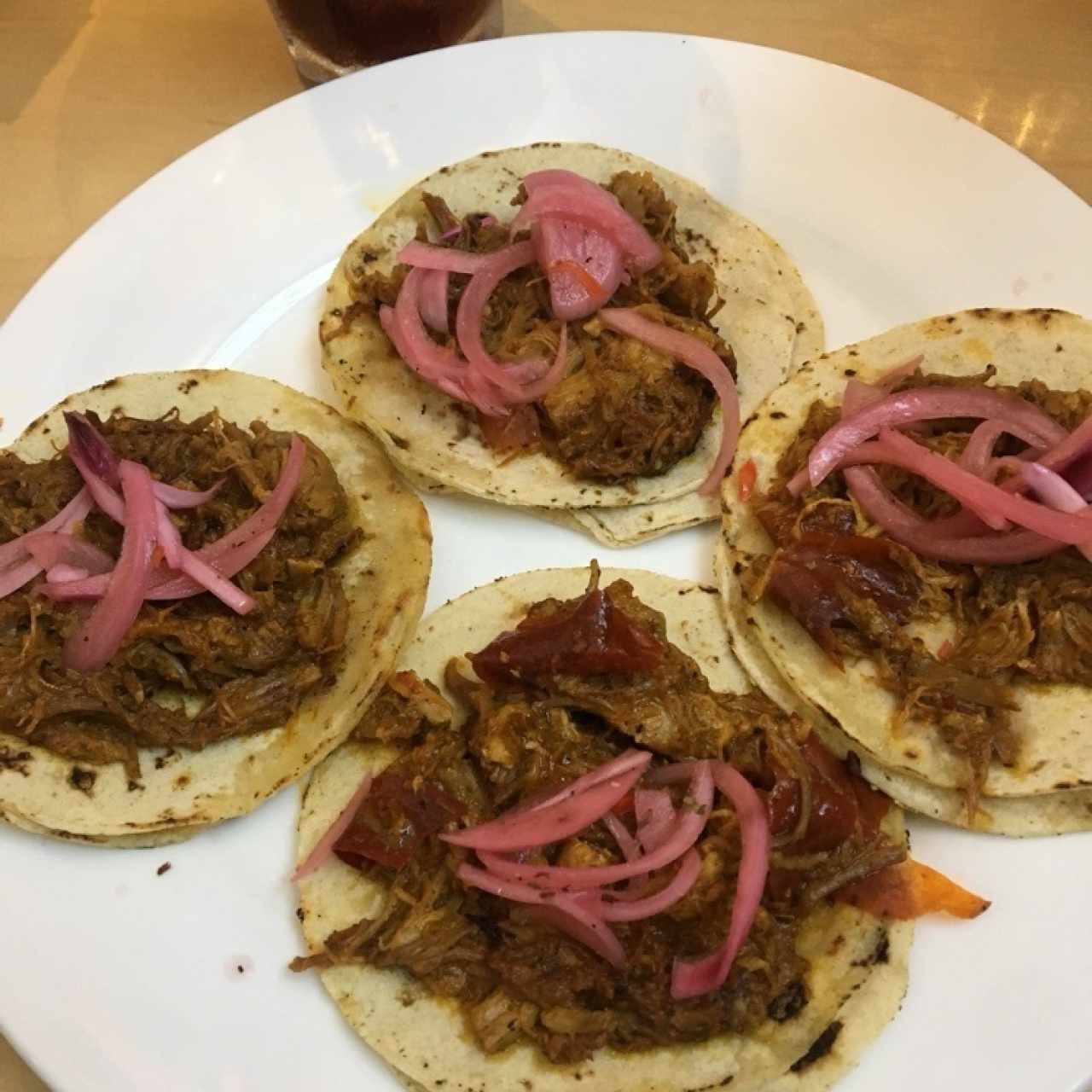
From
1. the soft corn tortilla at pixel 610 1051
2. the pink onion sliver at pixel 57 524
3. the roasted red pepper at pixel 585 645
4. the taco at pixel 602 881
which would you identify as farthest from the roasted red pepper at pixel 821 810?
the pink onion sliver at pixel 57 524

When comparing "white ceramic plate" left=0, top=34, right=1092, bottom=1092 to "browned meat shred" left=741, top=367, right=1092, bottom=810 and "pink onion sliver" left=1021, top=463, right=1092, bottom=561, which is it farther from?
"pink onion sliver" left=1021, top=463, right=1092, bottom=561

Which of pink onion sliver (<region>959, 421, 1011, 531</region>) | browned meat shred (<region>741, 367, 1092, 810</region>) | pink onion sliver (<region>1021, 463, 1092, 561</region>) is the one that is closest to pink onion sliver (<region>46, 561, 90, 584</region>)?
browned meat shred (<region>741, 367, 1092, 810</region>)

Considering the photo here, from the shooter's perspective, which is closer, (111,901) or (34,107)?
(111,901)

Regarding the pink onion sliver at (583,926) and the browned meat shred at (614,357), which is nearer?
the pink onion sliver at (583,926)

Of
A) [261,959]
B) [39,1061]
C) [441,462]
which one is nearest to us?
[39,1061]

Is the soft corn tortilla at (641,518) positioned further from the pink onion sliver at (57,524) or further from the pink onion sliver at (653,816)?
the pink onion sliver at (57,524)

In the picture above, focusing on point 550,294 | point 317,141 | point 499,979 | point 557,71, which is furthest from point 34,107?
point 499,979

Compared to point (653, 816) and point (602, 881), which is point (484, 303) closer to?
point (653, 816)

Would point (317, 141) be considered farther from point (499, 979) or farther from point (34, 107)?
point (499, 979)
